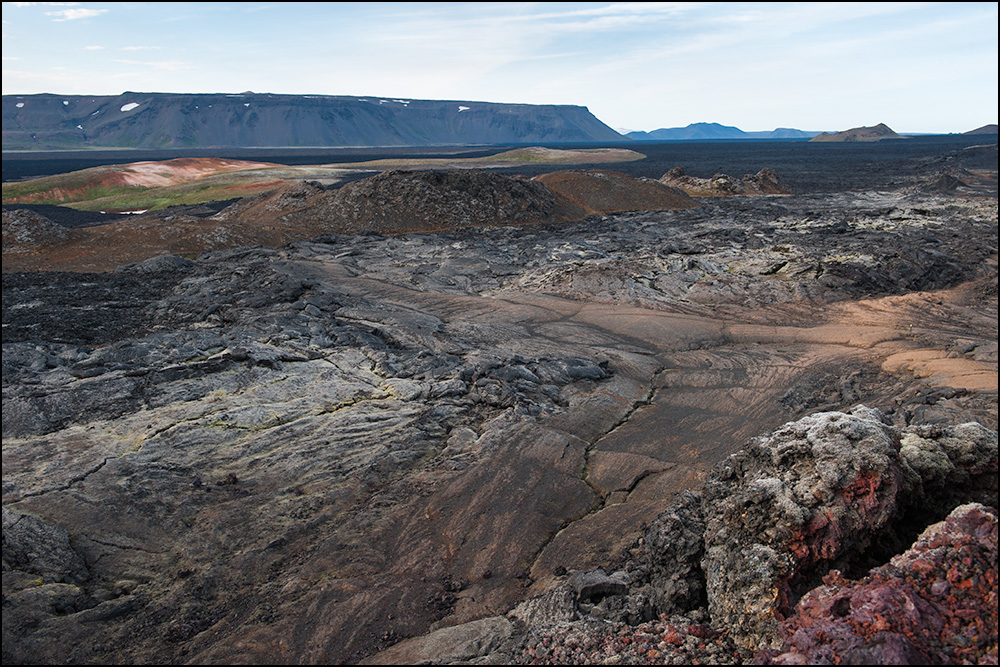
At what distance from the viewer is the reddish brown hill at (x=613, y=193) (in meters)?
29.5

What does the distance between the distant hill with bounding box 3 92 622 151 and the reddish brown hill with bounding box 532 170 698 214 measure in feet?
415

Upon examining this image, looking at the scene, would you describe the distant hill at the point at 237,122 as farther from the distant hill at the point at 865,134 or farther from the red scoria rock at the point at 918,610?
the red scoria rock at the point at 918,610

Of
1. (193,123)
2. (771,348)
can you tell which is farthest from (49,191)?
(193,123)

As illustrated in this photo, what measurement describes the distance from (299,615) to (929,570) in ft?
14.8

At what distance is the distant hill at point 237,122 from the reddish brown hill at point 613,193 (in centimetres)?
12647

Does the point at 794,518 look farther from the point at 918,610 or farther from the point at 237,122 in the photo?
the point at 237,122

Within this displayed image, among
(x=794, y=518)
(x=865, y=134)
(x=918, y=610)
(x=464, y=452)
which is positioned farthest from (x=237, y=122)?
(x=918, y=610)

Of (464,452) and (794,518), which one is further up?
(794,518)

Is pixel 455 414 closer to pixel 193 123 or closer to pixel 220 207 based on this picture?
pixel 220 207

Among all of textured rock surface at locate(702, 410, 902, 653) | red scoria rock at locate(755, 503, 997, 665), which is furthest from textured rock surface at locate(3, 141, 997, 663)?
red scoria rock at locate(755, 503, 997, 665)

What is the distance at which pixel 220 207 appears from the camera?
3177 cm

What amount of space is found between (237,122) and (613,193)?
144024 millimetres

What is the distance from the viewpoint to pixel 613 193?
30.3 meters

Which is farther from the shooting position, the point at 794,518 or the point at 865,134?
the point at 865,134
